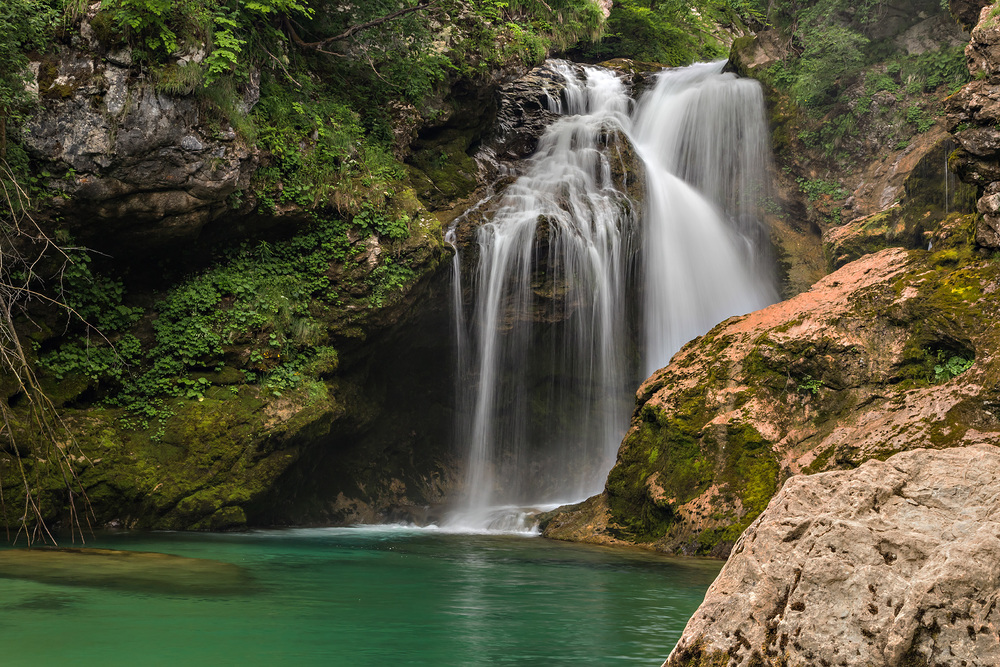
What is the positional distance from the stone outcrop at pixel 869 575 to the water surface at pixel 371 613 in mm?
1872

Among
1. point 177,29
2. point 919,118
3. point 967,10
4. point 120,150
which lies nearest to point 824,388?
point 967,10

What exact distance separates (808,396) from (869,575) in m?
6.41

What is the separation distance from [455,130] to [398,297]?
18.0 ft

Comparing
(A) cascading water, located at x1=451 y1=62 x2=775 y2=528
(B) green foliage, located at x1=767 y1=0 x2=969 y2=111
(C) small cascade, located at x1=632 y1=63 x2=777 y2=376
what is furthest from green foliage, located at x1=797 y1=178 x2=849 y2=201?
(B) green foliage, located at x1=767 y1=0 x2=969 y2=111

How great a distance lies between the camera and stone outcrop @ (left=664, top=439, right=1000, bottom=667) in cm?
222

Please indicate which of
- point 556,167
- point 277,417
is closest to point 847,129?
point 556,167

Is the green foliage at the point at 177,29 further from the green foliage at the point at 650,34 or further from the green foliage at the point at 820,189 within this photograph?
the green foliage at the point at 650,34

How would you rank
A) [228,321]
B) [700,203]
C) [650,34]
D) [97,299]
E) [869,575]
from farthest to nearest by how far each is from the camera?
[650,34], [700,203], [228,321], [97,299], [869,575]

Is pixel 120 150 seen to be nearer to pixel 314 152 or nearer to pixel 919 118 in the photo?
pixel 314 152

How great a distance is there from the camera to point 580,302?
536 inches

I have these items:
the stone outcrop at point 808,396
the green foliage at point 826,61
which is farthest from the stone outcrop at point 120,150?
the green foliage at point 826,61

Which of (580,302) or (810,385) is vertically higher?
(580,302)

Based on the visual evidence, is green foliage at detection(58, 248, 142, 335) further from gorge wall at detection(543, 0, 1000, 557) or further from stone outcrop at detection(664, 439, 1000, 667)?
stone outcrop at detection(664, 439, 1000, 667)

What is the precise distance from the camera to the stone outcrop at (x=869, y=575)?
2.22 metres
